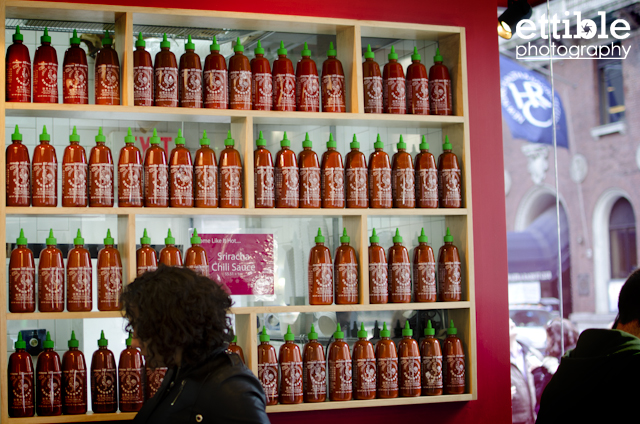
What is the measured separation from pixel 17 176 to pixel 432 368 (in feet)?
5.72

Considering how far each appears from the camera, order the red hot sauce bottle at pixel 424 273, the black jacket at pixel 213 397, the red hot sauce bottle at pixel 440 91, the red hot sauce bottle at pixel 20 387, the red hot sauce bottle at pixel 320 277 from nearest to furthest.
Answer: the black jacket at pixel 213 397 → the red hot sauce bottle at pixel 20 387 → the red hot sauce bottle at pixel 320 277 → the red hot sauce bottle at pixel 424 273 → the red hot sauce bottle at pixel 440 91

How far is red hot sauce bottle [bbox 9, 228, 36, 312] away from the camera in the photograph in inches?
96.5

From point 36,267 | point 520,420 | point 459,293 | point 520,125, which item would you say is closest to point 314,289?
point 459,293

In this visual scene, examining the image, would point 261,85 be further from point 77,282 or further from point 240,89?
point 77,282

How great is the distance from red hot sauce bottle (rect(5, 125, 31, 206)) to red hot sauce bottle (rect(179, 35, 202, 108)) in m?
0.61

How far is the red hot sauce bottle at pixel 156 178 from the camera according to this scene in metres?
2.58

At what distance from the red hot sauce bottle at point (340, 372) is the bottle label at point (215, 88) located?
1007 millimetres

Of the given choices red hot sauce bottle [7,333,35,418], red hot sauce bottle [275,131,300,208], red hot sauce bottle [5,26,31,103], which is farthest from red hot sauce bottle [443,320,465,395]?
red hot sauce bottle [5,26,31,103]

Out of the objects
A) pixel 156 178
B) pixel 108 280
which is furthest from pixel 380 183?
pixel 108 280

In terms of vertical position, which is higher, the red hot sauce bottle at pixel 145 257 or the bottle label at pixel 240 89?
the bottle label at pixel 240 89

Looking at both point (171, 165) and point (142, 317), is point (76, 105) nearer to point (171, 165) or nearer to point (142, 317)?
point (171, 165)

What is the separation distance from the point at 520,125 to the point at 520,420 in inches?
134

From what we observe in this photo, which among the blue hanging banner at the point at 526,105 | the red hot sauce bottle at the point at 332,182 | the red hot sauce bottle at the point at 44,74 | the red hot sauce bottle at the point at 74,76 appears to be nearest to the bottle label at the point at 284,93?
the red hot sauce bottle at the point at 332,182

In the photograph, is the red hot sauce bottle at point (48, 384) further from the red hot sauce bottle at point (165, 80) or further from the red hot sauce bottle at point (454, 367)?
the red hot sauce bottle at point (454, 367)
